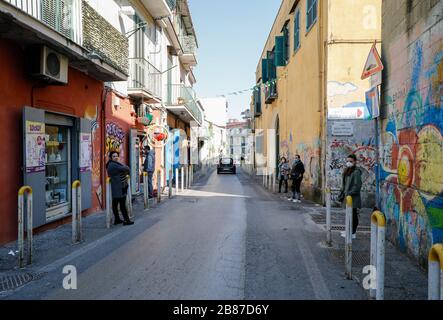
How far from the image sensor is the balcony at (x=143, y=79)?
1485 centimetres

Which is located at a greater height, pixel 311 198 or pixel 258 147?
pixel 258 147

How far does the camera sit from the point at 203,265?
5898 millimetres

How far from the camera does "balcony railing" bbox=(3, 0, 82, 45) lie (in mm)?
7848

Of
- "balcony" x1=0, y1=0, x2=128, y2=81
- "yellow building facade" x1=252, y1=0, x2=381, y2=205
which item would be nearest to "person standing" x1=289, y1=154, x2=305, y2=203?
"yellow building facade" x1=252, y1=0, x2=381, y2=205

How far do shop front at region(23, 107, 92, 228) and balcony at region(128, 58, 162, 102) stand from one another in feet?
14.2

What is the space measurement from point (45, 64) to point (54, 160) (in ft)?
8.69

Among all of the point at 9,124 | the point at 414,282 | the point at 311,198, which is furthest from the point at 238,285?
the point at 311,198

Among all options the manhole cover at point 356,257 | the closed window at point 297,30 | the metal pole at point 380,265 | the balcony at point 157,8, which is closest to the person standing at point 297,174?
the closed window at point 297,30

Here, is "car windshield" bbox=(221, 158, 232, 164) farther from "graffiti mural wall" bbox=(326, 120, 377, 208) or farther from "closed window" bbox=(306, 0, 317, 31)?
"graffiti mural wall" bbox=(326, 120, 377, 208)

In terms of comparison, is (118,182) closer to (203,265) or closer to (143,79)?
(203,265)

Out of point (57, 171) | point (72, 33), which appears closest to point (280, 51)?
point (72, 33)
